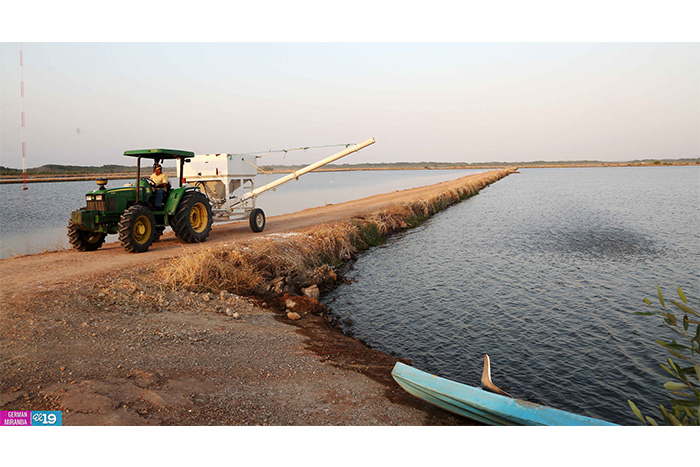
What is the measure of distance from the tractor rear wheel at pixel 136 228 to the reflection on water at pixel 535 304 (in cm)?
534

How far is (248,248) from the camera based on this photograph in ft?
39.7

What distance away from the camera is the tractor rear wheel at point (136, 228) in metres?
11.4

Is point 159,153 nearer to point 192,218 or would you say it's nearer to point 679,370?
point 192,218

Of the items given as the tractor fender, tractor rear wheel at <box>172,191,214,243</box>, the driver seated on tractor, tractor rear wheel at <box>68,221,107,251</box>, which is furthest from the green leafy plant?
tractor rear wheel at <box>68,221,107,251</box>

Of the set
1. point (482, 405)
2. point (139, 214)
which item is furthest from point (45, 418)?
point (139, 214)

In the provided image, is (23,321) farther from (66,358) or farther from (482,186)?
(482,186)

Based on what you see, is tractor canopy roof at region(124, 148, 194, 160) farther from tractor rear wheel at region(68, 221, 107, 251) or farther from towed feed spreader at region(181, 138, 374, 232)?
tractor rear wheel at region(68, 221, 107, 251)

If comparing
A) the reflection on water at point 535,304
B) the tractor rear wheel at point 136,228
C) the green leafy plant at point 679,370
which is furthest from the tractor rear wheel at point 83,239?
the green leafy plant at point 679,370

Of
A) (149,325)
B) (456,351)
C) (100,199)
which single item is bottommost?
(456,351)

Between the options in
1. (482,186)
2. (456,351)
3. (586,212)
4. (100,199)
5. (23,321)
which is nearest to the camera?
(23,321)

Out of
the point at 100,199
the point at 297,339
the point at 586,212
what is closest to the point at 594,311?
the point at 297,339

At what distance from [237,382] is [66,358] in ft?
7.47

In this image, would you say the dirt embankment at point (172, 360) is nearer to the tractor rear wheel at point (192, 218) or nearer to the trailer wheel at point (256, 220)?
the tractor rear wheel at point (192, 218)

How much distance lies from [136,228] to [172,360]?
6.95 m
